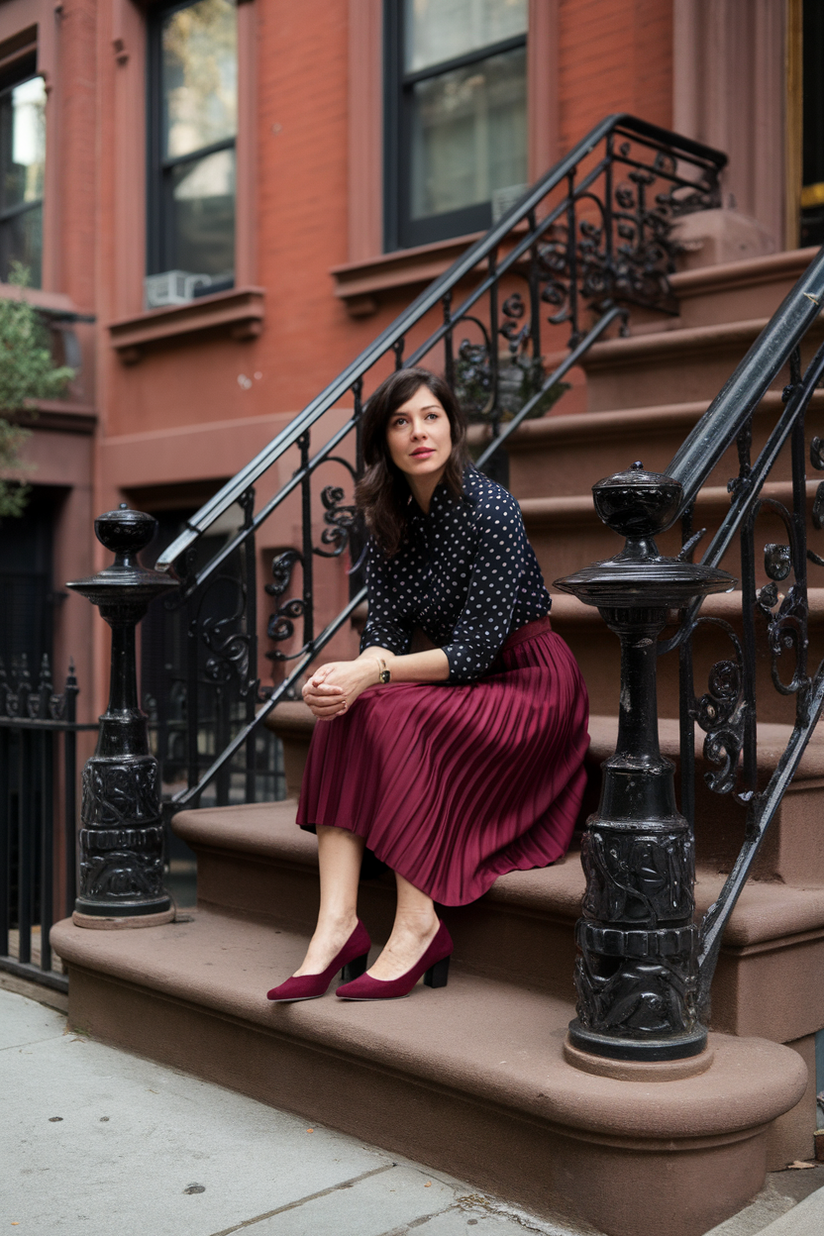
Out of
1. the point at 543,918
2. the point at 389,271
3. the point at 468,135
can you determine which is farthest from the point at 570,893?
the point at 468,135

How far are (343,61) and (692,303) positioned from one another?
3096 millimetres

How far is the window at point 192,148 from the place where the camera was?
8180 millimetres

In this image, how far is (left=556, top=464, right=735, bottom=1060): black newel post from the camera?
7.37ft

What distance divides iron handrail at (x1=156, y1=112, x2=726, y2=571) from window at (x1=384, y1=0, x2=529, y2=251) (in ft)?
4.05

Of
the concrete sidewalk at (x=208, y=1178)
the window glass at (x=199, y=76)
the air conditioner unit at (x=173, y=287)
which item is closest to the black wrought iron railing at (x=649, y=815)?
the concrete sidewalk at (x=208, y=1178)

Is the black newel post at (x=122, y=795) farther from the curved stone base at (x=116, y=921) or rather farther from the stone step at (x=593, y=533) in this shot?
the stone step at (x=593, y=533)

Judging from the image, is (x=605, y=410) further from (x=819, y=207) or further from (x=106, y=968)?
(x=106, y=968)

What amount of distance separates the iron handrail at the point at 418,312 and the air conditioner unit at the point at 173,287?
3616 millimetres

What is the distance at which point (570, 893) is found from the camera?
2.64 metres

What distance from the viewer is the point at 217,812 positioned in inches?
149

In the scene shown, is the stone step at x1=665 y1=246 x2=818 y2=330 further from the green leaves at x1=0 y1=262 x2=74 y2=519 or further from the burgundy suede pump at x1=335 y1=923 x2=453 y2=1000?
the green leaves at x1=0 y1=262 x2=74 y2=519

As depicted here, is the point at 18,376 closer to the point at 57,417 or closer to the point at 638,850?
the point at 57,417

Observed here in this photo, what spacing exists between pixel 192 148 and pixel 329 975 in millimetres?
7064

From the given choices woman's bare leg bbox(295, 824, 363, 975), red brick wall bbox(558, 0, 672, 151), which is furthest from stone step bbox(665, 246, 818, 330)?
woman's bare leg bbox(295, 824, 363, 975)
